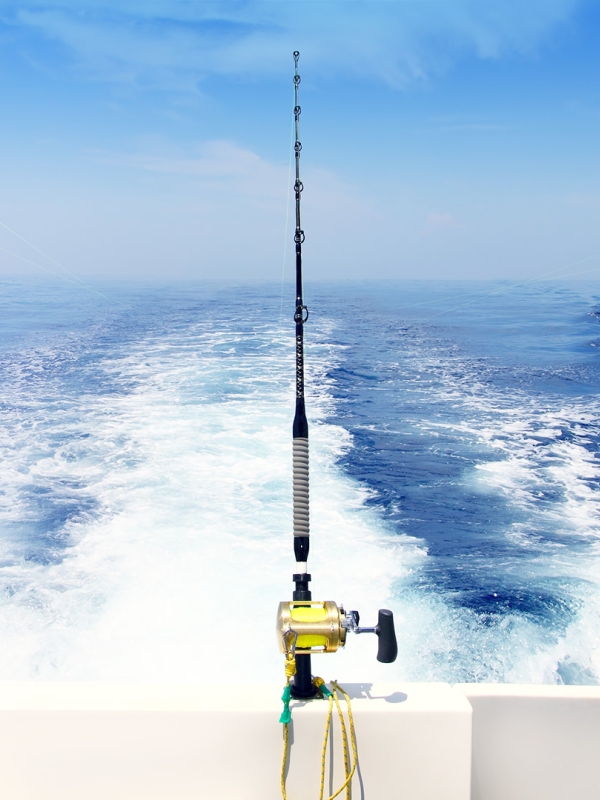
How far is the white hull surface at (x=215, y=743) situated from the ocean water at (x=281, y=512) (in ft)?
4.14

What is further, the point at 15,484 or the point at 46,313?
the point at 46,313

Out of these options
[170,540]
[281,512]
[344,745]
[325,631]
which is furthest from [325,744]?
[281,512]

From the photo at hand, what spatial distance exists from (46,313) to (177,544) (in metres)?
11.9

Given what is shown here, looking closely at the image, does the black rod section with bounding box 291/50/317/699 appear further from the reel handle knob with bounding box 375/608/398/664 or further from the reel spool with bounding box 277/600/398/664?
the reel handle knob with bounding box 375/608/398/664

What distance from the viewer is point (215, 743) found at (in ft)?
4.41

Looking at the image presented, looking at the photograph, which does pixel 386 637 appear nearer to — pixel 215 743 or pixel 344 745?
pixel 344 745

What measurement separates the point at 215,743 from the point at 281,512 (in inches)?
110

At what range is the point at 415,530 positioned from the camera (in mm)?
3912

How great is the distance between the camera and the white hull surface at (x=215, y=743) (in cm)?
134

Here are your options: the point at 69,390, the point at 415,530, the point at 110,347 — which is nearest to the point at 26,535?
the point at 415,530

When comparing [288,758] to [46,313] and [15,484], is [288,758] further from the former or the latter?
[46,313]

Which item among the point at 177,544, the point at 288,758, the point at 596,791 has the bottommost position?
the point at 177,544

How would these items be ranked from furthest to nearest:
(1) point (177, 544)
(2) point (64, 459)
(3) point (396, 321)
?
1. (3) point (396, 321)
2. (2) point (64, 459)
3. (1) point (177, 544)

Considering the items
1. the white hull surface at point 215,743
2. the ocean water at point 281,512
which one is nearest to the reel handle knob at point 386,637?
the white hull surface at point 215,743
